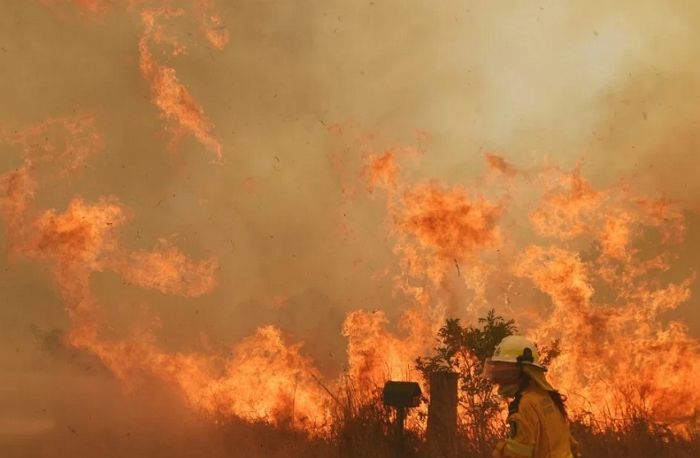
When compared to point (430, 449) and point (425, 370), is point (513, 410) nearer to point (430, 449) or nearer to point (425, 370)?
point (430, 449)

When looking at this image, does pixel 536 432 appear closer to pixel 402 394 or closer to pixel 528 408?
pixel 528 408

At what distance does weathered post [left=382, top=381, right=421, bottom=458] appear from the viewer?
13.0 m

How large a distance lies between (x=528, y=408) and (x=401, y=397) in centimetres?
821

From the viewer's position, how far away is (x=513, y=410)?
5.26 meters

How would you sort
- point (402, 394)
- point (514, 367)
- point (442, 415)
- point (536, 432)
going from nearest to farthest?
point (536, 432)
point (514, 367)
point (402, 394)
point (442, 415)

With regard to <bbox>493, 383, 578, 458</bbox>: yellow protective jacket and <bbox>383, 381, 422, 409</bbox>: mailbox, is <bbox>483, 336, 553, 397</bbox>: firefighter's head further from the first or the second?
<bbox>383, 381, 422, 409</bbox>: mailbox

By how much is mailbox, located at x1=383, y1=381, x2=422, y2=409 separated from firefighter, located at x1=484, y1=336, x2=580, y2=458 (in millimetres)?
7652

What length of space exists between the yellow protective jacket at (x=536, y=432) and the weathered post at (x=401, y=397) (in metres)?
8.00

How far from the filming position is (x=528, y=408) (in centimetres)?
504

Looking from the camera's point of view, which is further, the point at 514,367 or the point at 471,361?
the point at 471,361

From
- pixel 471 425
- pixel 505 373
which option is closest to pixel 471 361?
pixel 471 425

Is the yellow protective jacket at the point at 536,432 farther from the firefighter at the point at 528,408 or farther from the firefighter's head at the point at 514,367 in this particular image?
the firefighter's head at the point at 514,367

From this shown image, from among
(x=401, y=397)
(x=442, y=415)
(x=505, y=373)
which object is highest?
(x=401, y=397)

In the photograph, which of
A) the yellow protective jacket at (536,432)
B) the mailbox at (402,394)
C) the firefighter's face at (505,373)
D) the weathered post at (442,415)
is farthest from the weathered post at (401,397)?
the yellow protective jacket at (536,432)
